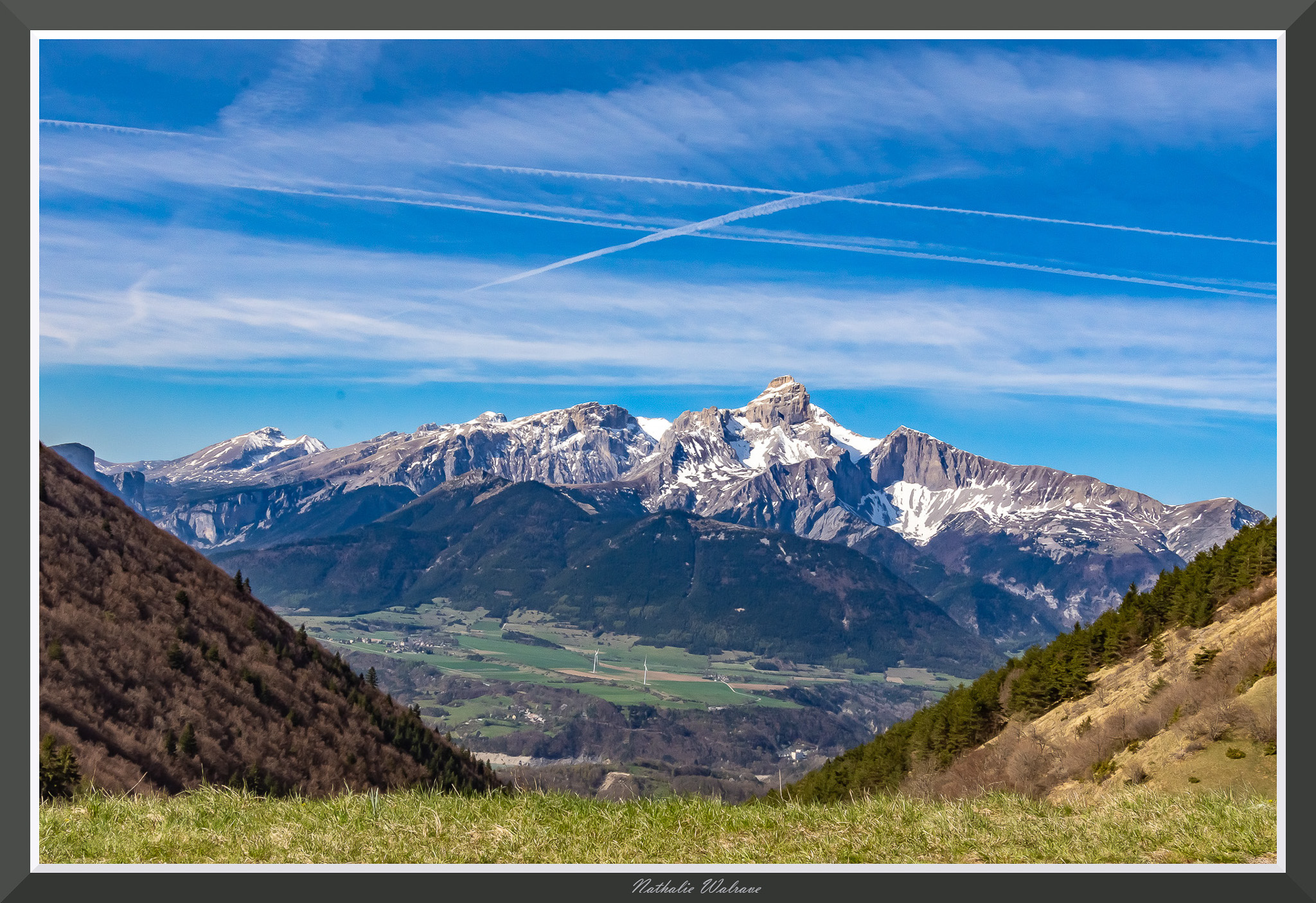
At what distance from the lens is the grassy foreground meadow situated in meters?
10.2

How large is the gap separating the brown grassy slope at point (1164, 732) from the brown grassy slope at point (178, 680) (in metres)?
17.2

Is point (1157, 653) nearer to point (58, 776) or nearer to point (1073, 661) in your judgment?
point (1073, 661)

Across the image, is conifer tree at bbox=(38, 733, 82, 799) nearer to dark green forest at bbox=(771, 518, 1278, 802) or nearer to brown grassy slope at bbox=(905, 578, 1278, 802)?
brown grassy slope at bbox=(905, 578, 1278, 802)

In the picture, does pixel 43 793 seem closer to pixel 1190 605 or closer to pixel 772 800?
pixel 772 800

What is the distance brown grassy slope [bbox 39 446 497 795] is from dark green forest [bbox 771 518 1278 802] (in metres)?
16.2

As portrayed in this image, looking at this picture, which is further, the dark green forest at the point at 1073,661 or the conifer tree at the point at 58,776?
the dark green forest at the point at 1073,661

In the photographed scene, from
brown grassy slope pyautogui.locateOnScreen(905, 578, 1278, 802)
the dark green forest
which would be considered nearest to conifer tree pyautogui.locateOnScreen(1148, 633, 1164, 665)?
brown grassy slope pyautogui.locateOnScreen(905, 578, 1278, 802)
